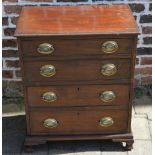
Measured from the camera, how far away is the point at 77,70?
2727 millimetres

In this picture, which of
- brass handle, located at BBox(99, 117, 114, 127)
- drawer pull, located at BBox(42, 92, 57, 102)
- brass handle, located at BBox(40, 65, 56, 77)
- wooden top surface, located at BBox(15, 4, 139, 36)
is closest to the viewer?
wooden top surface, located at BBox(15, 4, 139, 36)

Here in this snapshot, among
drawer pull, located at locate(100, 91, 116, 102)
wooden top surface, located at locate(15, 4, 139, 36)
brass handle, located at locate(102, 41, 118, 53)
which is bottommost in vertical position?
drawer pull, located at locate(100, 91, 116, 102)

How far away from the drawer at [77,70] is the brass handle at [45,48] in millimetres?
88

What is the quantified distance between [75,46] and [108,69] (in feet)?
0.90

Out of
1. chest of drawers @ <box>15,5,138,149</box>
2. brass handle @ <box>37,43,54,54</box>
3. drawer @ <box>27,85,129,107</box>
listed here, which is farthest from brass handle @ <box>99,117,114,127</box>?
brass handle @ <box>37,43,54,54</box>

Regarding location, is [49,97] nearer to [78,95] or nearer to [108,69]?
[78,95]

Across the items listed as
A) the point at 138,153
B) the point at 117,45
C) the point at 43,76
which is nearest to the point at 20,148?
the point at 43,76

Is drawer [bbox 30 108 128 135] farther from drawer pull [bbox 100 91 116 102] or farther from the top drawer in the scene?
the top drawer

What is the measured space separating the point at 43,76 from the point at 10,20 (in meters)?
0.77

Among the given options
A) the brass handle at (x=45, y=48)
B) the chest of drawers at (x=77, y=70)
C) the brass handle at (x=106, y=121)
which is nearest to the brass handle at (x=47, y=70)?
the chest of drawers at (x=77, y=70)

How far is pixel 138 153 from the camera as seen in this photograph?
3.04 meters

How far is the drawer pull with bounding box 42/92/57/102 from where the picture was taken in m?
2.82

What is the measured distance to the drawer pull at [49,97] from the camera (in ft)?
9.25

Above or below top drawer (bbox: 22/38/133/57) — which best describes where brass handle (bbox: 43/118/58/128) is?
below
